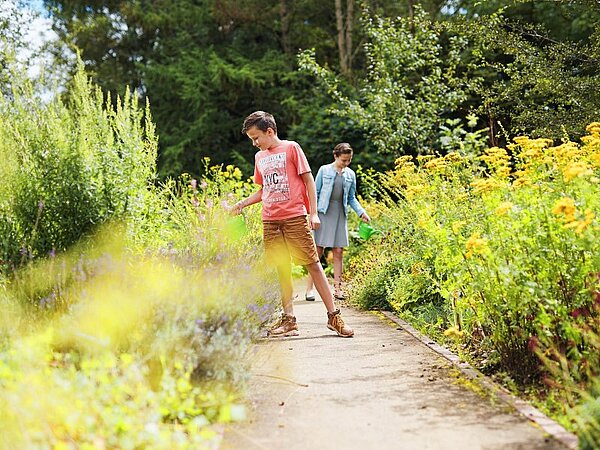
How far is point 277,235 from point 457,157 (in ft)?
5.85

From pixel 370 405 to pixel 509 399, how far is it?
2.46 ft

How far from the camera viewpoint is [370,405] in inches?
162

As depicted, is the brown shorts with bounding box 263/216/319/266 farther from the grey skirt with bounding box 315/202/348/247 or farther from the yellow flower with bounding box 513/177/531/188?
the grey skirt with bounding box 315/202/348/247

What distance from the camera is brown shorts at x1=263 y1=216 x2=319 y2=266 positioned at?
6.03m

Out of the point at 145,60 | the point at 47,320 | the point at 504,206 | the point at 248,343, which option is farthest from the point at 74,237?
the point at 145,60

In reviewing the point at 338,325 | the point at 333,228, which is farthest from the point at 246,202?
the point at 333,228

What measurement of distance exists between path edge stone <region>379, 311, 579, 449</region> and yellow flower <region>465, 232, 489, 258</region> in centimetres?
76

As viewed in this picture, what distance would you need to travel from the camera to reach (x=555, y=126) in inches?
385

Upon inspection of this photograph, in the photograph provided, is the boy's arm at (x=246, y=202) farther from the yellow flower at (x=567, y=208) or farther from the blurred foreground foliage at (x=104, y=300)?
the yellow flower at (x=567, y=208)

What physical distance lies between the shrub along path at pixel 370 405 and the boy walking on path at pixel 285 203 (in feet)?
1.97

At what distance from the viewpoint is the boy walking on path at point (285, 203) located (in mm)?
5977

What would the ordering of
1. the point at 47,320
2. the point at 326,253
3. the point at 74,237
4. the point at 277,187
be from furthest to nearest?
the point at 326,253 → the point at 277,187 → the point at 74,237 → the point at 47,320

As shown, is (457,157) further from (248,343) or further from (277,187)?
(248,343)

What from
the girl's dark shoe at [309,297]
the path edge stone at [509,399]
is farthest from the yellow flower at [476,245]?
the girl's dark shoe at [309,297]
